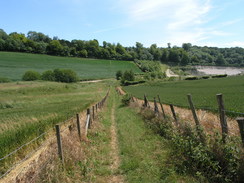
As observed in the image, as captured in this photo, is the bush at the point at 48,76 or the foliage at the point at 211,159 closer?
the foliage at the point at 211,159

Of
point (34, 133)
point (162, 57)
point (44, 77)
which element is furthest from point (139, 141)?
point (162, 57)

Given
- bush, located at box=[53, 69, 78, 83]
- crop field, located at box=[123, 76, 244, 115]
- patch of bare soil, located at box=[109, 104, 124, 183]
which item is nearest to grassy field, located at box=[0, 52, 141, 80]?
bush, located at box=[53, 69, 78, 83]

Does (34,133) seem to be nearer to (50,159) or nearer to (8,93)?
(50,159)

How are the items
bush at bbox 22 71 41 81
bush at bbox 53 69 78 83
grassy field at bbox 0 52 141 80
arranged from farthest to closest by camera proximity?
grassy field at bbox 0 52 141 80 < bush at bbox 53 69 78 83 < bush at bbox 22 71 41 81

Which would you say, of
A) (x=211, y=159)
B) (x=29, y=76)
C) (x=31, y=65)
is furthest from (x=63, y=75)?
(x=211, y=159)

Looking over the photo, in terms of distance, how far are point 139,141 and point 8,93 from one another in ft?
106

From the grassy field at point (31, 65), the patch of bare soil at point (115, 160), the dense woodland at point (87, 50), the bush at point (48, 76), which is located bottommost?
the patch of bare soil at point (115, 160)

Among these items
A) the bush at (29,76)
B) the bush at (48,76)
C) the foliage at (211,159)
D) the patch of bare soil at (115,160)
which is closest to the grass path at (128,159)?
the patch of bare soil at (115,160)

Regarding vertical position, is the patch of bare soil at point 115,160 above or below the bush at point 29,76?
below

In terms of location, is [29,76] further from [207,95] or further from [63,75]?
[207,95]

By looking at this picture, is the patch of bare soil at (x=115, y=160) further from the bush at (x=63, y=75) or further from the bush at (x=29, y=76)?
the bush at (x=63, y=75)

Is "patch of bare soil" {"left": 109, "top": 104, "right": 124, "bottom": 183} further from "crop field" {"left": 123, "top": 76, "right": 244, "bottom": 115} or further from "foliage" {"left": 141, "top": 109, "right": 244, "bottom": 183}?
"crop field" {"left": 123, "top": 76, "right": 244, "bottom": 115}

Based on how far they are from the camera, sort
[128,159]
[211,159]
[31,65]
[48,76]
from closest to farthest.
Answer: [211,159], [128,159], [48,76], [31,65]

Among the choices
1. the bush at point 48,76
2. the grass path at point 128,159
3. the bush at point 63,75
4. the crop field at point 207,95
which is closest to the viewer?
the grass path at point 128,159
